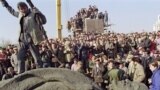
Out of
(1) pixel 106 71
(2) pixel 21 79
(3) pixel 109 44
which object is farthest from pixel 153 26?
(2) pixel 21 79

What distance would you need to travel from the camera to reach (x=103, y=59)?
18.7 meters

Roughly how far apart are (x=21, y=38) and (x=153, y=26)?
39.0 m

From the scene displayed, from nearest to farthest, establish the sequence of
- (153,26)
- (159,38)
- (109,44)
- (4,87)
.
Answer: (4,87), (159,38), (109,44), (153,26)

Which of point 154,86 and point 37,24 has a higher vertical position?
point 37,24

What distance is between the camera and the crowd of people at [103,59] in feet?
43.0

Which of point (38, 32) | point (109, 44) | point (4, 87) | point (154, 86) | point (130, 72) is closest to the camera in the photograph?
point (4, 87)

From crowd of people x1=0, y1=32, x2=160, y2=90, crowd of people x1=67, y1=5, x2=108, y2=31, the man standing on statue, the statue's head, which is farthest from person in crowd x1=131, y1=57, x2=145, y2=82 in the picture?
crowd of people x1=67, y1=5, x2=108, y2=31

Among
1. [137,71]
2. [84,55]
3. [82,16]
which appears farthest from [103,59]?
[82,16]

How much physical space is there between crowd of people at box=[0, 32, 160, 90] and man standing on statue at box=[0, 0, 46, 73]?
0.20 m

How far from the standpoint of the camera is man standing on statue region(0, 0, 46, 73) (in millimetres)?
10297

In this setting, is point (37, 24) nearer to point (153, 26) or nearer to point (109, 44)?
point (109, 44)

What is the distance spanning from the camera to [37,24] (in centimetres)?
1048

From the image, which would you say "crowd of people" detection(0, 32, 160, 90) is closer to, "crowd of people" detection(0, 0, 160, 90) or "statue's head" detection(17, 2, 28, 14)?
"crowd of people" detection(0, 0, 160, 90)

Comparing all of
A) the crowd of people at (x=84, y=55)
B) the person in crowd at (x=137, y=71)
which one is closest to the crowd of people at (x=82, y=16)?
the crowd of people at (x=84, y=55)
